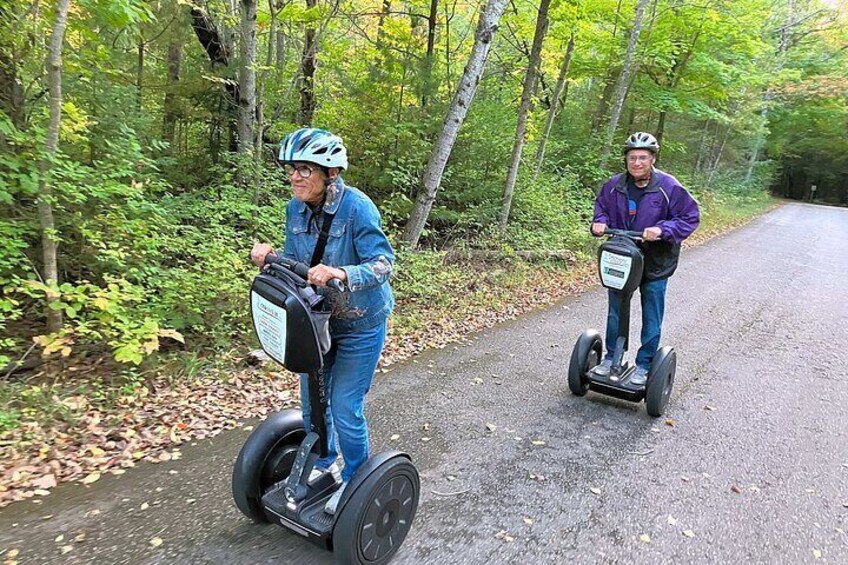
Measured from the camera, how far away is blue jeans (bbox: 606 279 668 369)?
184 inches

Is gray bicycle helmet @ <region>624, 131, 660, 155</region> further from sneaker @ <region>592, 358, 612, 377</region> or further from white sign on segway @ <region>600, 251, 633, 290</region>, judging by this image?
sneaker @ <region>592, 358, 612, 377</region>

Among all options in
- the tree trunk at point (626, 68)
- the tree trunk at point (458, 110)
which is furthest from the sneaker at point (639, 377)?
the tree trunk at point (626, 68)

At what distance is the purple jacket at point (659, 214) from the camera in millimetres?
4352

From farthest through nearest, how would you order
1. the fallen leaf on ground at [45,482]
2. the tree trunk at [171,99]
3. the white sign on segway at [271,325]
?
the tree trunk at [171,99] < the fallen leaf on ground at [45,482] < the white sign on segway at [271,325]

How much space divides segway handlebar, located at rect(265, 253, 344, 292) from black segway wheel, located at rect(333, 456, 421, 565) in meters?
0.94

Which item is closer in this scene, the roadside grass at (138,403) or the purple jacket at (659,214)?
the roadside grass at (138,403)

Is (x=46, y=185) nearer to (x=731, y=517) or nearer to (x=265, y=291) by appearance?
(x=265, y=291)

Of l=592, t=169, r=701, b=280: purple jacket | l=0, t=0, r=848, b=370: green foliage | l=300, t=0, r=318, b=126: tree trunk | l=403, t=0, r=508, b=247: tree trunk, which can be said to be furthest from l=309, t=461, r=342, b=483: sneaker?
l=300, t=0, r=318, b=126: tree trunk

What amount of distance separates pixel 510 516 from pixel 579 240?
8.56 meters

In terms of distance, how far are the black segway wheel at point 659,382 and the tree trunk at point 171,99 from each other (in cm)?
775

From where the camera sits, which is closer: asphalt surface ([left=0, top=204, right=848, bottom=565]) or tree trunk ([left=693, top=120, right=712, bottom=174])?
asphalt surface ([left=0, top=204, right=848, bottom=565])

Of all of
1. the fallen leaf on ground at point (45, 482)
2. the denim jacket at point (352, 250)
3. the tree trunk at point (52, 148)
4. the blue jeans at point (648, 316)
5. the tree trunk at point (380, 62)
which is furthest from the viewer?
the tree trunk at point (380, 62)

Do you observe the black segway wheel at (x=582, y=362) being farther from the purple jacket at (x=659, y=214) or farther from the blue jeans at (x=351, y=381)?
the blue jeans at (x=351, y=381)

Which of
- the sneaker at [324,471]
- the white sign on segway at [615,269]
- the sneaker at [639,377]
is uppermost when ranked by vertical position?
the white sign on segway at [615,269]
